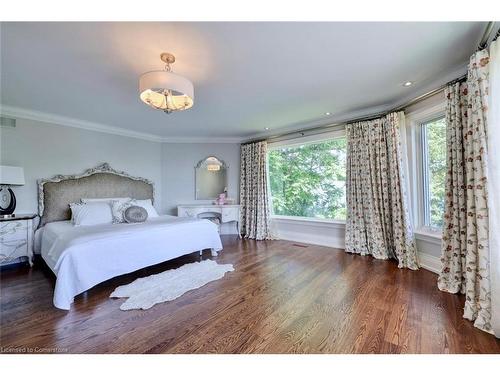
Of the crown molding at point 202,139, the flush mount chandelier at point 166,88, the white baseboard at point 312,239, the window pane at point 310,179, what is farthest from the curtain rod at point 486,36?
the crown molding at point 202,139

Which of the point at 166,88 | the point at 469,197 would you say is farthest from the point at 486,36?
the point at 166,88

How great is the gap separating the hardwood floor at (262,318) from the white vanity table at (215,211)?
215 cm

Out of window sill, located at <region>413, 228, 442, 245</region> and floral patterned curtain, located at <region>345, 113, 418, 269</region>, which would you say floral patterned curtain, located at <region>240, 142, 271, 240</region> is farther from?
window sill, located at <region>413, 228, 442, 245</region>

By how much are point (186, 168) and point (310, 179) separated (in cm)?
294

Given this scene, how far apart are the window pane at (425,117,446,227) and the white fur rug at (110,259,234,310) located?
112 inches

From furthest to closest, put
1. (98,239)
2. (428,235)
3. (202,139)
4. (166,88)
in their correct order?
(202,139)
(428,235)
(98,239)
(166,88)

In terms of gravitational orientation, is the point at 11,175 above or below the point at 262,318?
above

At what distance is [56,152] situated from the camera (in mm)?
3621

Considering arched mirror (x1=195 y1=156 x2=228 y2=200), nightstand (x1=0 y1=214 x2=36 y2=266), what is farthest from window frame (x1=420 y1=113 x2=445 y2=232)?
nightstand (x1=0 y1=214 x2=36 y2=266)

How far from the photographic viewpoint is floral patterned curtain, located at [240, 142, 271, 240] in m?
4.72

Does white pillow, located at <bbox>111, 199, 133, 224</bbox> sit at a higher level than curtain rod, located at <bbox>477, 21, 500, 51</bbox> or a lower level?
lower

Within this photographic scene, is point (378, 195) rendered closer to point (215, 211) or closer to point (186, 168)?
point (215, 211)
